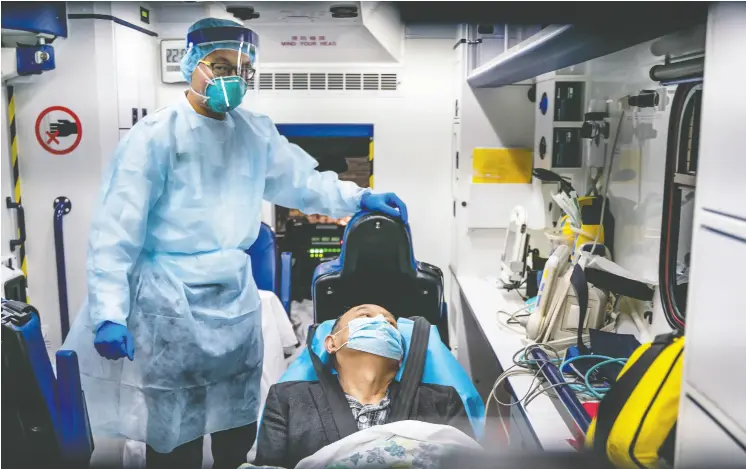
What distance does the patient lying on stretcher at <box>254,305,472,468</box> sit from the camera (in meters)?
1.62

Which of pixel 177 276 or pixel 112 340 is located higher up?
pixel 177 276

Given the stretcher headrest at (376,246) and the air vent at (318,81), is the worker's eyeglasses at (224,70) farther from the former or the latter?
the air vent at (318,81)

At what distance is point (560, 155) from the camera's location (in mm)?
2838

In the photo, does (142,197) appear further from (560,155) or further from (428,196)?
(428,196)

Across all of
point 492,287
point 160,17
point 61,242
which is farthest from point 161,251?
point 160,17

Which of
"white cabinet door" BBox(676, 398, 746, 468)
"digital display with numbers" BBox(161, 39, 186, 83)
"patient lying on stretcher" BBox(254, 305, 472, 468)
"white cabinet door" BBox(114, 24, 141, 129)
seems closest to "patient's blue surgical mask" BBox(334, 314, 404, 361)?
"patient lying on stretcher" BBox(254, 305, 472, 468)

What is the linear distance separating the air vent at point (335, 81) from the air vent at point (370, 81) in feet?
0.44

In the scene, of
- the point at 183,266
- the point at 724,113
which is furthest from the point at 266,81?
the point at 724,113

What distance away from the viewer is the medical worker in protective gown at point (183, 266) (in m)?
1.72

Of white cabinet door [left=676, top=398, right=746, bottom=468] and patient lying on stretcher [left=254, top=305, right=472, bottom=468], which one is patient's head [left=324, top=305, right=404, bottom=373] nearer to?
patient lying on stretcher [left=254, top=305, right=472, bottom=468]

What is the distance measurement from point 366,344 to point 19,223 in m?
2.17

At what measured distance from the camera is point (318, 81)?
354 cm

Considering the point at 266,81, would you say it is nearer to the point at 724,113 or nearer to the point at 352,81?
the point at 352,81

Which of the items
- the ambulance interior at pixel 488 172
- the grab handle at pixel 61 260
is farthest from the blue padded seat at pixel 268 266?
the grab handle at pixel 61 260
